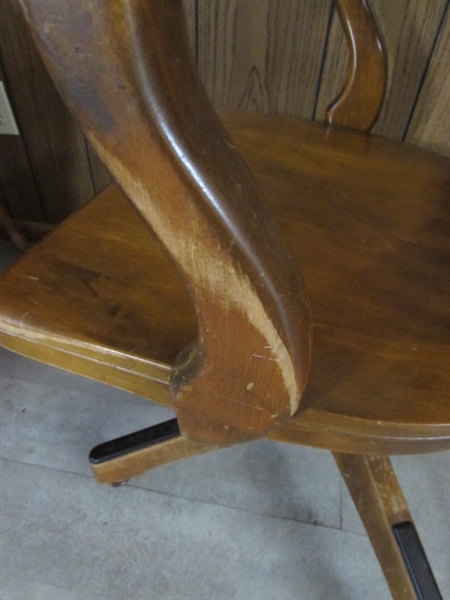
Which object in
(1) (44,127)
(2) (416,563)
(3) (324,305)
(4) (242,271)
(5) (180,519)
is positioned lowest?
(5) (180,519)

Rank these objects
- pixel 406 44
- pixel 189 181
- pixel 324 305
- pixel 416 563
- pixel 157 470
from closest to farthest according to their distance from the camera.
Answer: pixel 189 181 → pixel 324 305 → pixel 416 563 → pixel 406 44 → pixel 157 470

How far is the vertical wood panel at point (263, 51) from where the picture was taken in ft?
2.32

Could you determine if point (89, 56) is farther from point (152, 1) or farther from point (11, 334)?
point (11, 334)

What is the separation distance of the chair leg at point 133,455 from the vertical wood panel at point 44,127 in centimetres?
57

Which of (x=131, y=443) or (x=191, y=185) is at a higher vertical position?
(x=191, y=185)

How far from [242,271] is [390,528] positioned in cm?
52

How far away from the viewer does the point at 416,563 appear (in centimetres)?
57

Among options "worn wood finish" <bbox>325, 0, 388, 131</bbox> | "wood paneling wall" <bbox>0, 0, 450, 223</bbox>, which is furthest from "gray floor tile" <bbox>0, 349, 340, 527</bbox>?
"worn wood finish" <bbox>325, 0, 388, 131</bbox>

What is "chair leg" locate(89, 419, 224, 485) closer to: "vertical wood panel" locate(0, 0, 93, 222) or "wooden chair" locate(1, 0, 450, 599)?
"wooden chair" locate(1, 0, 450, 599)

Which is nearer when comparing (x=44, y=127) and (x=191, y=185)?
(x=191, y=185)

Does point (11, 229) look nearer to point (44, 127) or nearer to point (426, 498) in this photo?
point (44, 127)

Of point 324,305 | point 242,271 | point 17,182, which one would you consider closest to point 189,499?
point 324,305

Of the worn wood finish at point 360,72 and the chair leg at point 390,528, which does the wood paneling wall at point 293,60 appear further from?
the chair leg at point 390,528

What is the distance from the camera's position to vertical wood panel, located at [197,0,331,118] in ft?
2.32
